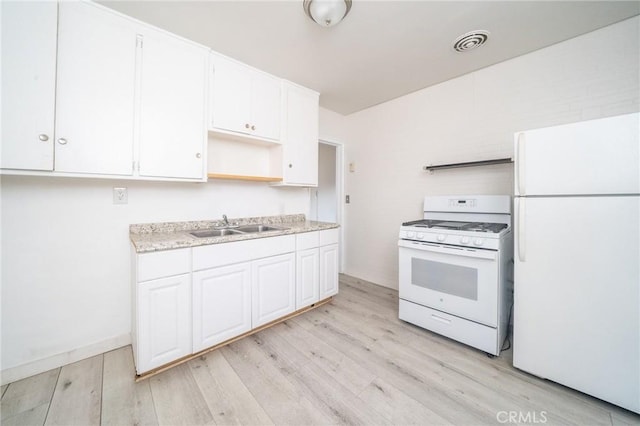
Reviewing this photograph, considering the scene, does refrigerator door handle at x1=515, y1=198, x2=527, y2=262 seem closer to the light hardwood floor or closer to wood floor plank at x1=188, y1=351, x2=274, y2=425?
the light hardwood floor

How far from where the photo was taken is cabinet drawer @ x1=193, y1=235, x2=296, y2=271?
5.59 feet

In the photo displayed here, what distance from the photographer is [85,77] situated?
1511 mm

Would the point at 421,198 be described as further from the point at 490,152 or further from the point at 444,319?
the point at 444,319

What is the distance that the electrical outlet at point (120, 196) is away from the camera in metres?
1.83

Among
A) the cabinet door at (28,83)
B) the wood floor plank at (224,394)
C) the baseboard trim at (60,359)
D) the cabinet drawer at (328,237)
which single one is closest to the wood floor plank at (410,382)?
the wood floor plank at (224,394)

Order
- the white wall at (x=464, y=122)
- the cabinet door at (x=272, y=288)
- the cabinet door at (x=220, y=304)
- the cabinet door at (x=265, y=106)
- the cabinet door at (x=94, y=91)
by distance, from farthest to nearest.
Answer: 1. the cabinet door at (x=265, y=106)
2. the cabinet door at (x=272, y=288)
3. the white wall at (x=464, y=122)
4. the cabinet door at (x=220, y=304)
5. the cabinet door at (x=94, y=91)

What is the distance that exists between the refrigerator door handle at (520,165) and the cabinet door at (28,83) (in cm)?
298

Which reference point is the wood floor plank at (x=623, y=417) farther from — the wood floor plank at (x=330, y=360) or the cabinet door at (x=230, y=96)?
the cabinet door at (x=230, y=96)

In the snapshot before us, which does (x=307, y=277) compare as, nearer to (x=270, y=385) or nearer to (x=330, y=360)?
(x=330, y=360)

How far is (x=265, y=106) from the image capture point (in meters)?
2.38

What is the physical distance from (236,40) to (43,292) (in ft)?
7.71

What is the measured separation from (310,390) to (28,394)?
1.71 m

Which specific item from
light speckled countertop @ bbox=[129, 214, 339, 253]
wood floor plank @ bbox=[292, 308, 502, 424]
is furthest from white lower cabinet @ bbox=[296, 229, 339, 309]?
wood floor plank @ bbox=[292, 308, 502, 424]

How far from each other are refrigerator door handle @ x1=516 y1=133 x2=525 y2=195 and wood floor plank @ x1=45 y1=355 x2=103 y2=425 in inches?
113
